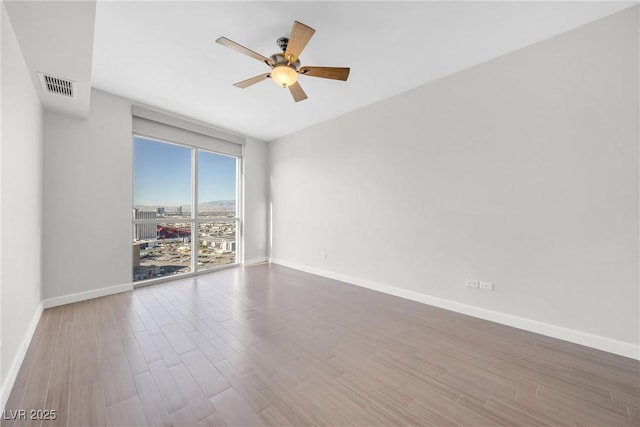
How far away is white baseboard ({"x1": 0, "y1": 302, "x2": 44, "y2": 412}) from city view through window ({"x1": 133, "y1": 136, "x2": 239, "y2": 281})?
1.49 m

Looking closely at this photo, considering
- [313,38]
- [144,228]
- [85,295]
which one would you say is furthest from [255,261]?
[313,38]

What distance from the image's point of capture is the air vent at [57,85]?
7.63 feet

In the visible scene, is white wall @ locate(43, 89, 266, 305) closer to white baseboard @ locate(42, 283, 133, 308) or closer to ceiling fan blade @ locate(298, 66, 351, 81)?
white baseboard @ locate(42, 283, 133, 308)

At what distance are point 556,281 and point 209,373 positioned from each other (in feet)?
10.6

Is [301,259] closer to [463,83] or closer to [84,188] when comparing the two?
[84,188]

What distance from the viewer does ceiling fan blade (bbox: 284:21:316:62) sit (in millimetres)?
1790

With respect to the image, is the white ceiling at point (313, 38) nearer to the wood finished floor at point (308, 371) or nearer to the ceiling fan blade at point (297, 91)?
the ceiling fan blade at point (297, 91)

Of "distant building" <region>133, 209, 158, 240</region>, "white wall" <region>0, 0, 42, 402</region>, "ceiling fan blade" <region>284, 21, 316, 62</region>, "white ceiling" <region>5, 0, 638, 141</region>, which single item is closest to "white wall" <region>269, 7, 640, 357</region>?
"white ceiling" <region>5, 0, 638, 141</region>

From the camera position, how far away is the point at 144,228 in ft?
12.8

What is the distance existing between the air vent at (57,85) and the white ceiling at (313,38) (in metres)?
0.16

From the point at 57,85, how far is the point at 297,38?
257 cm

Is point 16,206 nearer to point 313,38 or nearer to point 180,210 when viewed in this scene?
point 180,210

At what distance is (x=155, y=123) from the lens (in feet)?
12.9

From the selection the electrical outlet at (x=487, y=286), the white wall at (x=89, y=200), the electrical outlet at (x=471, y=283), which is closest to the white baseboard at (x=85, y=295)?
the white wall at (x=89, y=200)
